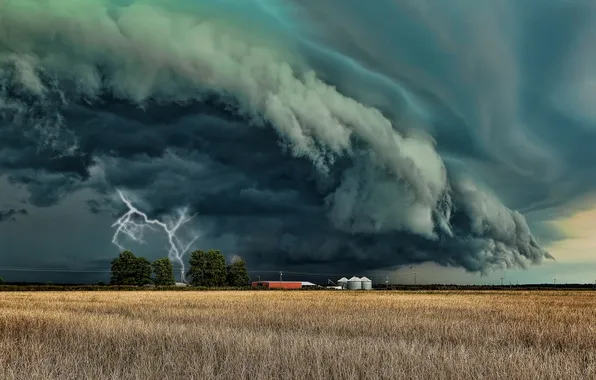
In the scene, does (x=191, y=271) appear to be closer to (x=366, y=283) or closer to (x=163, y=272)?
(x=163, y=272)

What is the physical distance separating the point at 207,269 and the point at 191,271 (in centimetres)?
450

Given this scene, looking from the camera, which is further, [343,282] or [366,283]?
[343,282]

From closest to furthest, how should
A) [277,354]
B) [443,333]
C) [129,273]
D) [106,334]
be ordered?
[277,354], [106,334], [443,333], [129,273]

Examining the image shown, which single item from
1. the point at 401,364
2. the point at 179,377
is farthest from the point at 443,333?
the point at 179,377

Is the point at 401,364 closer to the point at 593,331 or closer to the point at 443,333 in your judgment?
the point at 443,333

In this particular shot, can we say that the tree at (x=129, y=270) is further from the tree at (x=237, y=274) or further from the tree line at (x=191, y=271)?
the tree at (x=237, y=274)

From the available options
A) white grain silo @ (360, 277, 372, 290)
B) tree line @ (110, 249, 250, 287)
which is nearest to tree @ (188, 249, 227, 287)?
tree line @ (110, 249, 250, 287)

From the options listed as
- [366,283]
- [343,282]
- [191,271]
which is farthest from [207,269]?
[366,283]

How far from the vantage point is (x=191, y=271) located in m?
146

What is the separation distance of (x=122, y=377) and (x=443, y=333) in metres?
10.2

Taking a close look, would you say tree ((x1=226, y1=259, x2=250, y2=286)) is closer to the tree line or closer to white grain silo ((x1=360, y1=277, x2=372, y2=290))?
the tree line

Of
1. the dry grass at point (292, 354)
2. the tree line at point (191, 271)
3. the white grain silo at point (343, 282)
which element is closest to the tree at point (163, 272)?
the tree line at point (191, 271)

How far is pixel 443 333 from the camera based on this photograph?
15.4m

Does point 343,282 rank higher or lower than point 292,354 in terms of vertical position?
lower
